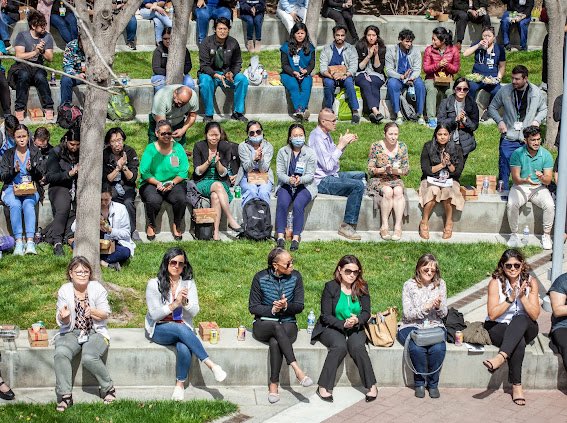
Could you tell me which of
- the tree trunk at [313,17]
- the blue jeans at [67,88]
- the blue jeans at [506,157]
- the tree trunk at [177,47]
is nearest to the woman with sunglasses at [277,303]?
the blue jeans at [506,157]

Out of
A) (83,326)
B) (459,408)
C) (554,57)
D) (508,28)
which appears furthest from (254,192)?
(508,28)

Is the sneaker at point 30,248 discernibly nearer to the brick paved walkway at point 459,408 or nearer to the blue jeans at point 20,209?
the blue jeans at point 20,209

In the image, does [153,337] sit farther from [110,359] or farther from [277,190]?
[277,190]

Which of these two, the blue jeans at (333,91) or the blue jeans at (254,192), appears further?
the blue jeans at (333,91)

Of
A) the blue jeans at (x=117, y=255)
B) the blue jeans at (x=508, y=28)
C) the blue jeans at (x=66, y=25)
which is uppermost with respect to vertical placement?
the blue jeans at (x=508, y=28)

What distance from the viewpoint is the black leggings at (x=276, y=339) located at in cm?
1336

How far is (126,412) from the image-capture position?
41.7 feet

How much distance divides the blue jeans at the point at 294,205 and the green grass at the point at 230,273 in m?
0.30

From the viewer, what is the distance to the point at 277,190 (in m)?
17.7

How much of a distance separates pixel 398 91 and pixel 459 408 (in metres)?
9.33

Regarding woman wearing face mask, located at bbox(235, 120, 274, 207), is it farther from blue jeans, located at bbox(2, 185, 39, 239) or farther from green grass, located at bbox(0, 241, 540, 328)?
blue jeans, located at bbox(2, 185, 39, 239)

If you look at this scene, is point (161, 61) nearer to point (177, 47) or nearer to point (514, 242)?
point (177, 47)

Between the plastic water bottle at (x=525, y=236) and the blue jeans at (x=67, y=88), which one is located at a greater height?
the blue jeans at (x=67, y=88)

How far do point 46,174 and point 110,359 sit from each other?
13.8ft
